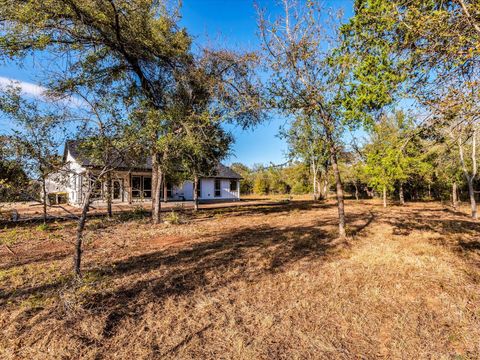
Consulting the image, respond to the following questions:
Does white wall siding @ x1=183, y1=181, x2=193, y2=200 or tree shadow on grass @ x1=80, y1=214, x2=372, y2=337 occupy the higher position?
white wall siding @ x1=183, y1=181, x2=193, y2=200

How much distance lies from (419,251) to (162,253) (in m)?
6.69

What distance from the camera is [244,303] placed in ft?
12.2

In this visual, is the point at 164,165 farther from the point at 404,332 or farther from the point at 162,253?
the point at 404,332

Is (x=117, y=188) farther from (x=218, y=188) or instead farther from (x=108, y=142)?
(x=218, y=188)

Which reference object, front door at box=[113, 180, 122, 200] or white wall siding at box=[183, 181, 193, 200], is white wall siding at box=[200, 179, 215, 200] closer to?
white wall siding at box=[183, 181, 193, 200]

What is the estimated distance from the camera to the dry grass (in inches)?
107

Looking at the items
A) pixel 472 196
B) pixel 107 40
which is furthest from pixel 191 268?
pixel 472 196

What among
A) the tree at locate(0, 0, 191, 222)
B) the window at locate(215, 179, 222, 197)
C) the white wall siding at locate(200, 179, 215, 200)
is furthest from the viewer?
the window at locate(215, 179, 222, 197)

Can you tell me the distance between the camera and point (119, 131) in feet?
13.8

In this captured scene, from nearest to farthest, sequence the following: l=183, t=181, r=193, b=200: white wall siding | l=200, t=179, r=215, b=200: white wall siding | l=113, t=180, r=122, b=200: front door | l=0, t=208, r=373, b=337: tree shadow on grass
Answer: l=0, t=208, r=373, b=337: tree shadow on grass
l=113, t=180, r=122, b=200: front door
l=183, t=181, r=193, b=200: white wall siding
l=200, t=179, r=215, b=200: white wall siding

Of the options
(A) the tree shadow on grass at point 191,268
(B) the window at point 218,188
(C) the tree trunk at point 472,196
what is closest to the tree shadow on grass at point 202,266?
(A) the tree shadow on grass at point 191,268

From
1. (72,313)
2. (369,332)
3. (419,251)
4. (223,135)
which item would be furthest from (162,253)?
(223,135)

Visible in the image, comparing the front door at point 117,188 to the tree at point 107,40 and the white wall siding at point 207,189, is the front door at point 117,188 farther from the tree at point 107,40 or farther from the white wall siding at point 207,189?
the white wall siding at point 207,189

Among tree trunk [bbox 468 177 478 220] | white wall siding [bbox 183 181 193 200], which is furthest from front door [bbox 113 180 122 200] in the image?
white wall siding [bbox 183 181 193 200]
